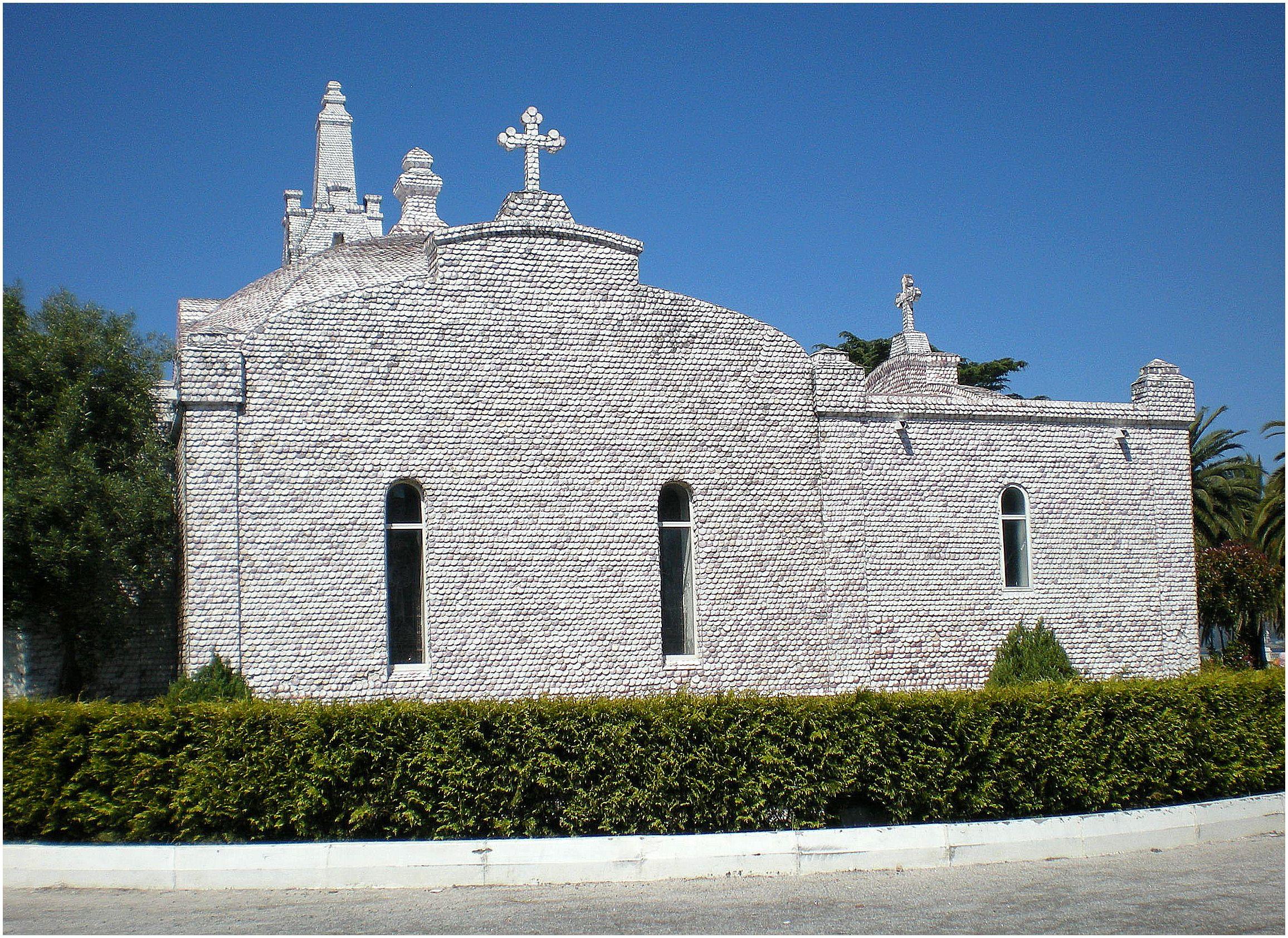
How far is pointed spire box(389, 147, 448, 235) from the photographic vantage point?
24.4 m

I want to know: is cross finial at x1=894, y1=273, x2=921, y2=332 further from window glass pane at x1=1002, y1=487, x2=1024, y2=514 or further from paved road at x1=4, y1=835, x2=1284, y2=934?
paved road at x1=4, y1=835, x2=1284, y2=934

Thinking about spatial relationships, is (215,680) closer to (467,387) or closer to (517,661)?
(517,661)

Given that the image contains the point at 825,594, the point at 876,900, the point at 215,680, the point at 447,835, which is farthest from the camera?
the point at 825,594

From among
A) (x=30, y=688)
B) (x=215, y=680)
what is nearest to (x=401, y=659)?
(x=215, y=680)

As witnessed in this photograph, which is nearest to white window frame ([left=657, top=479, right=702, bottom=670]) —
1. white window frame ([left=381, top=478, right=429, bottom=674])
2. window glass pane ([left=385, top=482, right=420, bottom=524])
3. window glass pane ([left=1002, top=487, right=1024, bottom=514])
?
white window frame ([left=381, top=478, right=429, bottom=674])

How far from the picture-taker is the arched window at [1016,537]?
2028 cm

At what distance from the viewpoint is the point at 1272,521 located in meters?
36.5

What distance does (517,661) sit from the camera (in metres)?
17.0

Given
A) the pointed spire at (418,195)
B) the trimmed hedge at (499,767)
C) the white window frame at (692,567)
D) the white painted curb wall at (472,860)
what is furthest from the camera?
the pointed spire at (418,195)

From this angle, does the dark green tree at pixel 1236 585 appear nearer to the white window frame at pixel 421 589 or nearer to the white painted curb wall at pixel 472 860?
the white window frame at pixel 421 589

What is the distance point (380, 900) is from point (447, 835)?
1.18 metres

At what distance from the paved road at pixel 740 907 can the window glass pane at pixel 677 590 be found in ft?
23.9

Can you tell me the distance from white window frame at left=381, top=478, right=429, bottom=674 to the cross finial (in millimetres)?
11877

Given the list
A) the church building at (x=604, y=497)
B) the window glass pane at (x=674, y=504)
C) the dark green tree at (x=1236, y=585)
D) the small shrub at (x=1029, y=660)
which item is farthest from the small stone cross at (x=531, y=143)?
the dark green tree at (x=1236, y=585)
